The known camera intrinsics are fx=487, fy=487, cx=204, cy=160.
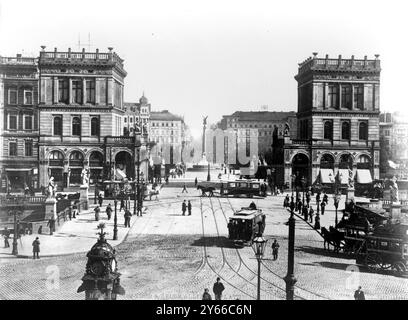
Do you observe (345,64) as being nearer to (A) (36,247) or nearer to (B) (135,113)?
(A) (36,247)

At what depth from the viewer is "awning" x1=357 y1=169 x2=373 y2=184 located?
57625 mm

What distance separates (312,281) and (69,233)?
16.6m

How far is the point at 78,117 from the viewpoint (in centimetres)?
5891

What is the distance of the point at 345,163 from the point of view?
198 feet

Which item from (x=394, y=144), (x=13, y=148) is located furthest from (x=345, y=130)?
(x=13, y=148)

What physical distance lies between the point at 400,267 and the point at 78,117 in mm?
45787

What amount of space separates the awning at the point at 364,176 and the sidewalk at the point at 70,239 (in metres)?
31.4

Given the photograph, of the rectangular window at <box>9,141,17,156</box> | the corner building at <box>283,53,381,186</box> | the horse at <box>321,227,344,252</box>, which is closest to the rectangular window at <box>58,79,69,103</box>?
the rectangular window at <box>9,141,17,156</box>

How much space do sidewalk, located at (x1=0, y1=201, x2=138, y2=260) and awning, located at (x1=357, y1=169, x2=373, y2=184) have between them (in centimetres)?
3142

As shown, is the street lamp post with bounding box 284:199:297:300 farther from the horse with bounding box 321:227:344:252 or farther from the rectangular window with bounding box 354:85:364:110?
the rectangular window with bounding box 354:85:364:110
